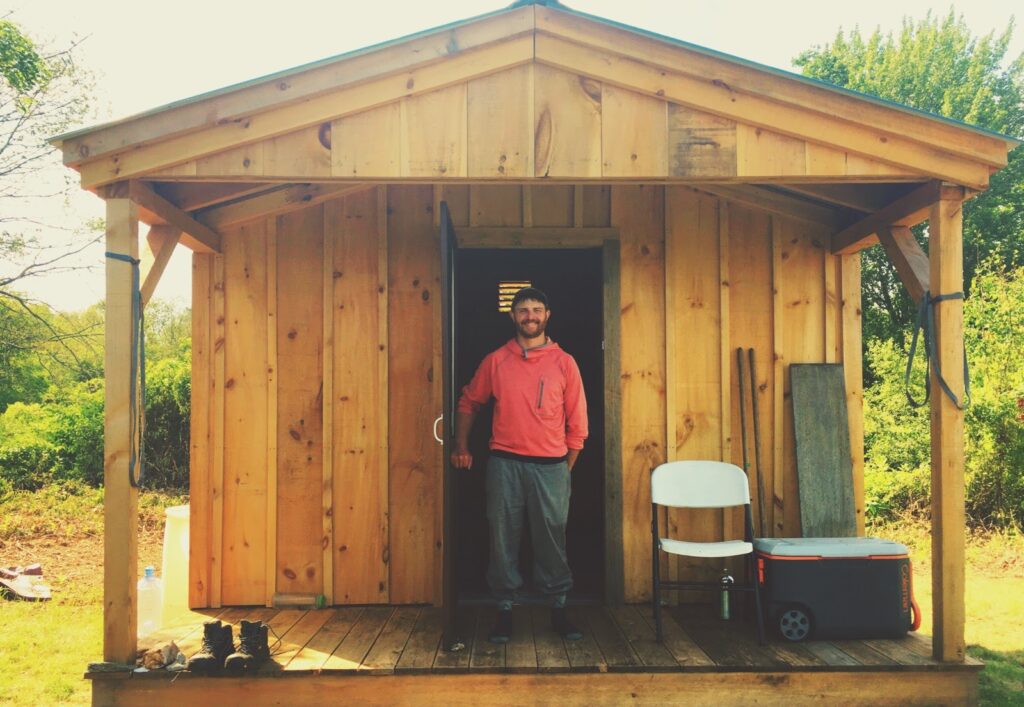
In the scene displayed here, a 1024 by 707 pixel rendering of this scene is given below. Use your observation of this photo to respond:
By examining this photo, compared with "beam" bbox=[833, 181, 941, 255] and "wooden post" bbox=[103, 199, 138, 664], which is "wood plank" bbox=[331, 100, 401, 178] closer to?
"wooden post" bbox=[103, 199, 138, 664]

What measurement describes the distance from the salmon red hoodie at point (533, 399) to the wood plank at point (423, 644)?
96 centimetres

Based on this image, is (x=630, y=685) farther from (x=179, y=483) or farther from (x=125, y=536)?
(x=179, y=483)

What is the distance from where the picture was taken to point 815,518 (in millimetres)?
4359

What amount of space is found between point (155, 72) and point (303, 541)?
40.0 ft

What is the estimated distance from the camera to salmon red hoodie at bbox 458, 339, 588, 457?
3756mm

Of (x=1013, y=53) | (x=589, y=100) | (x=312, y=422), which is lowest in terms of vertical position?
(x=312, y=422)

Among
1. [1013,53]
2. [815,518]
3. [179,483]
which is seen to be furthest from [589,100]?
[1013,53]

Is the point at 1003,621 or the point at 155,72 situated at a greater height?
the point at 155,72

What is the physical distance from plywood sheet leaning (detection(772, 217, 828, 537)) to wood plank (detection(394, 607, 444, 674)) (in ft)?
6.76

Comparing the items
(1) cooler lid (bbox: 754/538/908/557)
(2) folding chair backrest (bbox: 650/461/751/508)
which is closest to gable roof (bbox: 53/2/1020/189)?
(2) folding chair backrest (bbox: 650/461/751/508)

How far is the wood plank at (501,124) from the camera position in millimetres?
3207

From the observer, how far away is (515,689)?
330 centimetres

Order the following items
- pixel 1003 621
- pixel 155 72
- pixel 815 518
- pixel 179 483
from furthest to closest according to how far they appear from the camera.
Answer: pixel 155 72
pixel 179 483
pixel 1003 621
pixel 815 518

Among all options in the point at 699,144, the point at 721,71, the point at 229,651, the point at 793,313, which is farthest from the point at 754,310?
the point at 229,651
